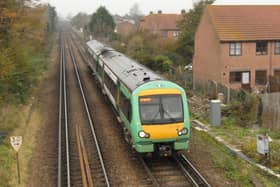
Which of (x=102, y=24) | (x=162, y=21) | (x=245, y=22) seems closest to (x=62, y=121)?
(x=245, y=22)

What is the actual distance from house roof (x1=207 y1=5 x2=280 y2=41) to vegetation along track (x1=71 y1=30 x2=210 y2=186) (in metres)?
19.3

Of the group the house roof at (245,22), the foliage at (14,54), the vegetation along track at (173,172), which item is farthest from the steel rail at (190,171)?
the house roof at (245,22)

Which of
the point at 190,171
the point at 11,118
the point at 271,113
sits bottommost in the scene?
the point at 190,171

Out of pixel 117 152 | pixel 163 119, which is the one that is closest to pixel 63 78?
pixel 117 152

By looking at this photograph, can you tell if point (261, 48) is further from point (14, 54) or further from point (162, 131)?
point (162, 131)

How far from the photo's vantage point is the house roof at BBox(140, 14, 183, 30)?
66438 mm

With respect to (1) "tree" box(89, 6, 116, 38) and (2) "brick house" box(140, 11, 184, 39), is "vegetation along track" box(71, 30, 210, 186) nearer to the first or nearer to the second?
(2) "brick house" box(140, 11, 184, 39)

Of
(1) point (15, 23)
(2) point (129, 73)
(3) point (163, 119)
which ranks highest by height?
(1) point (15, 23)

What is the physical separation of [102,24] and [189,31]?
42.8 m

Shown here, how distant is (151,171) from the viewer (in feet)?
45.2

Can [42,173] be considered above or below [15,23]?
below

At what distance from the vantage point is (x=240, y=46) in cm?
3291

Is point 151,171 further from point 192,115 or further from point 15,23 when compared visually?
point 15,23

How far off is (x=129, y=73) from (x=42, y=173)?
590 cm
